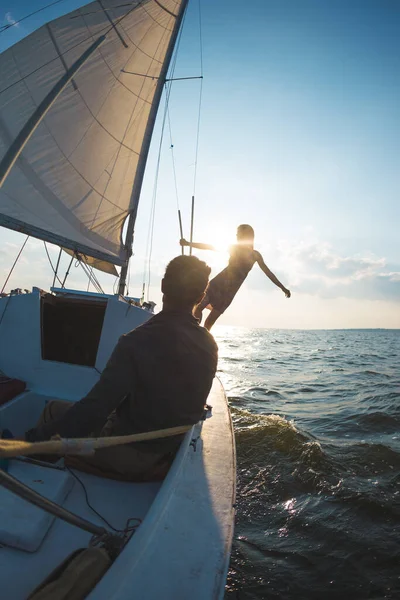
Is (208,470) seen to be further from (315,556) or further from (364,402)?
(364,402)

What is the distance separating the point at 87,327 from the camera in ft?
16.3

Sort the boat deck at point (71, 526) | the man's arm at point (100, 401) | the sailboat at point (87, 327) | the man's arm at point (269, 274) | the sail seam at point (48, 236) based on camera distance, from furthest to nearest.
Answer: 1. the man's arm at point (269, 274)
2. the sail seam at point (48, 236)
3. the man's arm at point (100, 401)
4. the boat deck at point (71, 526)
5. the sailboat at point (87, 327)

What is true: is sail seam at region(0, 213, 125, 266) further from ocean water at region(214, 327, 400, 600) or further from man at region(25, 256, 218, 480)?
ocean water at region(214, 327, 400, 600)

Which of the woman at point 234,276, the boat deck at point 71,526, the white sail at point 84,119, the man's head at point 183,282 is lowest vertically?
the boat deck at point 71,526

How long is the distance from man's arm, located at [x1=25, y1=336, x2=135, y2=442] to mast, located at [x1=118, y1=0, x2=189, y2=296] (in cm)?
586

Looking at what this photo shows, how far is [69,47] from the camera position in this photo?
611 cm

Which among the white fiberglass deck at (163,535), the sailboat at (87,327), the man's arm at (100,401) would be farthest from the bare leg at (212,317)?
the man's arm at (100,401)

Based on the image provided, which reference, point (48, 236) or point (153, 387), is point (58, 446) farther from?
point (48, 236)

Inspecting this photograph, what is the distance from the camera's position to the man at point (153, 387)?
1.79 m

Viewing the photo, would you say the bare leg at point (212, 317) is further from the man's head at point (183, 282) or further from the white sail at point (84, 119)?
the man's head at point (183, 282)

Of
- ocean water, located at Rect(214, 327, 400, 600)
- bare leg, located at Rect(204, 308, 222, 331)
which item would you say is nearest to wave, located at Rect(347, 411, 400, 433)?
ocean water, located at Rect(214, 327, 400, 600)

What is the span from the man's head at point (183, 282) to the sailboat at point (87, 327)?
104 cm

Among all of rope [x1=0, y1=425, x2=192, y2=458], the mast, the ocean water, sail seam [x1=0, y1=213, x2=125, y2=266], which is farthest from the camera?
the mast

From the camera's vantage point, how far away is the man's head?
6.81 feet
